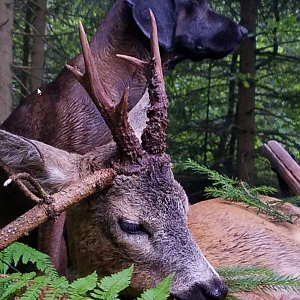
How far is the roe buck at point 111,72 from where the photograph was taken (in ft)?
15.1

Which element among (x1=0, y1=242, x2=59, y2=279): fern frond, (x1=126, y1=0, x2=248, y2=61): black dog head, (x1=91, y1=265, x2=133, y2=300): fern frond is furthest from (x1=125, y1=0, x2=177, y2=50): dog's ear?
(x1=91, y1=265, x2=133, y2=300): fern frond

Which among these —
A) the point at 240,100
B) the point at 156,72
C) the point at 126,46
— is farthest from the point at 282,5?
the point at 156,72

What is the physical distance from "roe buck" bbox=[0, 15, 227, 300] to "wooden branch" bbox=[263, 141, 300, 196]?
2.51m

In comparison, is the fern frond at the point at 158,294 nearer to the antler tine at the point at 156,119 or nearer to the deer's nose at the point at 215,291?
the deer's nose at the point at 215,291

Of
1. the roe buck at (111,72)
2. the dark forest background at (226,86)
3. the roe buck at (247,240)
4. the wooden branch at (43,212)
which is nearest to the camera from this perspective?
the wooden branch at (43,212)

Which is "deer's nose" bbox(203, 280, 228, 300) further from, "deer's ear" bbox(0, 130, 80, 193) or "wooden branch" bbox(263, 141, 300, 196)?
"wooden branch" bbox(263, 141, 300, 196)

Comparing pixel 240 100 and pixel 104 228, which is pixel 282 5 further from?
pixel 104 228

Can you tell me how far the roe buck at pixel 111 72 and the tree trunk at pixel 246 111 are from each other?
3309mm

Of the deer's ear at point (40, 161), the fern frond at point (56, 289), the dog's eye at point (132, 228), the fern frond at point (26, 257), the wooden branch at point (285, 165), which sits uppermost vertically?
the deer's ear at point (40, 161)

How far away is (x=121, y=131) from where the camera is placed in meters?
2.62

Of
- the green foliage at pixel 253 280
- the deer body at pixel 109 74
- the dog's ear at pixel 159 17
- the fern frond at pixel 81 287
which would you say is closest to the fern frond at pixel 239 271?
the green foliage at pixel 253 280

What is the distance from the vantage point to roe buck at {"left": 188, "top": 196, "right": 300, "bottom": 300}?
10.6ft

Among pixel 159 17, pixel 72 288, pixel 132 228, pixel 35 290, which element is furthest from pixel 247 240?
pixel 159 17

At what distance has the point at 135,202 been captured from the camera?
274 cm
